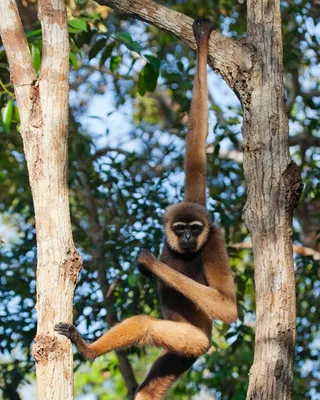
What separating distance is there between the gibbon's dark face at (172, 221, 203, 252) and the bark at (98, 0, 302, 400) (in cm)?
167

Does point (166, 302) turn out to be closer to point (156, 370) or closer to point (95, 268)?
Result: point (156, 370)

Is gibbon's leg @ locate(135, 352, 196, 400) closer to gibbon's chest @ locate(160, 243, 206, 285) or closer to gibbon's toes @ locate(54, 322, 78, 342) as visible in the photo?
gibbon's chest @ locate(160, 243, 206, 285)

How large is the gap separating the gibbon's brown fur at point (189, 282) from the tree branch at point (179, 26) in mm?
89

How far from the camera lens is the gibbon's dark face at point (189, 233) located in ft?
21.7

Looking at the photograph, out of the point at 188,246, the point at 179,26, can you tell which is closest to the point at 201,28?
the point at 179,26

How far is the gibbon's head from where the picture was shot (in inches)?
261

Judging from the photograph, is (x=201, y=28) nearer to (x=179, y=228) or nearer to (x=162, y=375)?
(x=179, y=228)

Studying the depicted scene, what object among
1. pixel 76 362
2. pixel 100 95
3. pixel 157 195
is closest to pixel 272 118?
pixel 157 195

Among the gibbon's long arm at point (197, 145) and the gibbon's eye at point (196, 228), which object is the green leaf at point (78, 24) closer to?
the gibbon's long arm at point (197, 145)

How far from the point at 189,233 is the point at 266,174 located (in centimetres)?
196

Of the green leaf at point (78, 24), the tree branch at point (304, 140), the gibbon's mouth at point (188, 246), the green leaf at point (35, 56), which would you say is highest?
the tree branch at point (304, 140)

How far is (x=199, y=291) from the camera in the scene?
6160 mm

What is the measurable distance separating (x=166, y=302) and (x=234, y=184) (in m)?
2.85

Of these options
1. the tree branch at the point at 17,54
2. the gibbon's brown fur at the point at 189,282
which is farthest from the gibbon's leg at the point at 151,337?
Result: the tree branch at the point at 17,54
